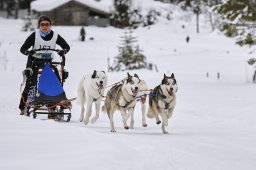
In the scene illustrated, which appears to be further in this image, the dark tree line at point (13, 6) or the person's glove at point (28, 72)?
the dark tree line at point (13, 6)

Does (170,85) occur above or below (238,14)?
below

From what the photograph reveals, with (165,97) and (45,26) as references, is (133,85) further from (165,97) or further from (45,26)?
(45,26)

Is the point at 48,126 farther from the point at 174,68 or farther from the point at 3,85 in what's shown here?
the point at 174,68

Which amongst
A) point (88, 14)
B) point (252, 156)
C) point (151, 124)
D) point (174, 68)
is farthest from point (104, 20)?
point (252, 156)

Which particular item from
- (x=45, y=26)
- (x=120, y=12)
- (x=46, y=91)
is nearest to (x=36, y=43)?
(x=45, y=26)

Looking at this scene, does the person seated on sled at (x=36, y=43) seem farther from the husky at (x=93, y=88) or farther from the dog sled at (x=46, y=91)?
the husky at (x=93, y=88)

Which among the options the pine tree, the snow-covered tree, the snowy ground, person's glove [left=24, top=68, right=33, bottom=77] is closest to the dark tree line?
the pine tree

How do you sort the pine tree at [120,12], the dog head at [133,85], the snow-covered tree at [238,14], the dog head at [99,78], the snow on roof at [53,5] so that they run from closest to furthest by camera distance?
the dog head at [133,85] → the dog head at [99,78] → the snow-covered tree at [238,14] → the snow on roof at [53,5] → the pine tree at [120,12]

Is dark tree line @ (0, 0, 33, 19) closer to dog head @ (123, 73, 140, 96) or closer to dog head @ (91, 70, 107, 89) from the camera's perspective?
dog head @ (91, 70, 107, 89)

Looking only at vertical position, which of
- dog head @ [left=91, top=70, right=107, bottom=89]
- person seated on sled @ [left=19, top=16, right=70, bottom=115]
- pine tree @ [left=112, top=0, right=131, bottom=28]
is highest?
pine tree @ [left=112, top=0, right=131, bottom=28]

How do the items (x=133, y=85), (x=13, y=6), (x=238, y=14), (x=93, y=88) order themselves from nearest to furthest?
(x=133, y=85)
(x=93, y=88)
(x=238, y=14)
(x=13, y=6)

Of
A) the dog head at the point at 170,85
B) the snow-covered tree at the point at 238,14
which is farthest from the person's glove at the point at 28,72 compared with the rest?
the snow-covered tree at the point at 238,14

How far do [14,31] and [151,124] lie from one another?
4009 cm

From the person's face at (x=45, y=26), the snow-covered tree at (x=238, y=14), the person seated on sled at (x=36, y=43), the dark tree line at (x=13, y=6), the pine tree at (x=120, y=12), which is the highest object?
the dark tree line at (x=13, y=6)
